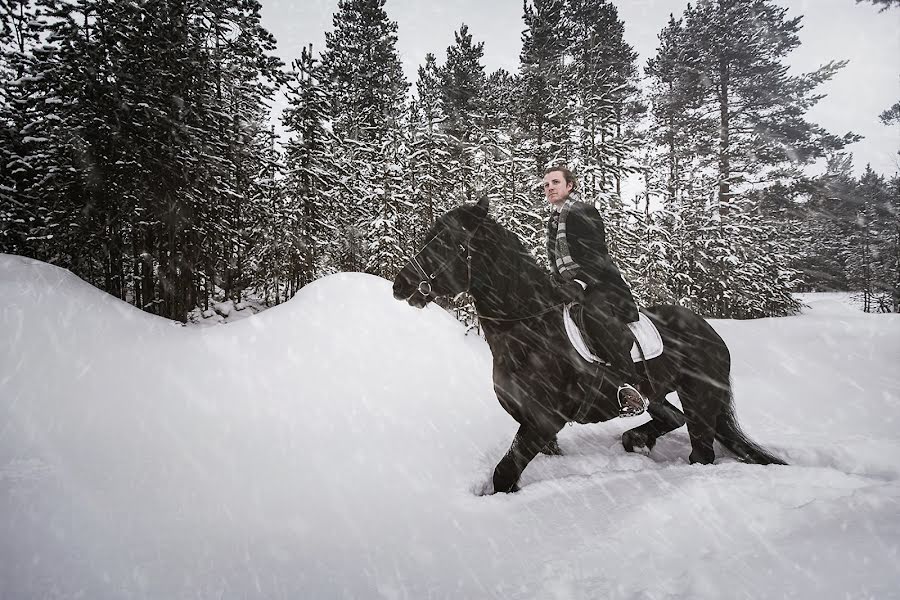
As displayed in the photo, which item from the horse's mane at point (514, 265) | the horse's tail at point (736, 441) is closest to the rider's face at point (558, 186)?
the horse's mane at point (514, 265)

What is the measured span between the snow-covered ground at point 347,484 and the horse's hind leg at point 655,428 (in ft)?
0.68

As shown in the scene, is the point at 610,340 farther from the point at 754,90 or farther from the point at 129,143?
the point at 754,90

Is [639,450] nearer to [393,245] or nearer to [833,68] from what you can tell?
[393,245]

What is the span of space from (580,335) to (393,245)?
1077 centimetres

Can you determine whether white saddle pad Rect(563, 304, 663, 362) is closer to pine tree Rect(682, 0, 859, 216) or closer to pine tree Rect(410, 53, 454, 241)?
pine tree Rect(410, 53, 454, 241)

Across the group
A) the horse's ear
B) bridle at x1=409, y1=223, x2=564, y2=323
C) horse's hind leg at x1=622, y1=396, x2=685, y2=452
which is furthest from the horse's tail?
the horse's ear

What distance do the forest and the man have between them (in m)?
4.50

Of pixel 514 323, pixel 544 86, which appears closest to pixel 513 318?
pixel 514 323

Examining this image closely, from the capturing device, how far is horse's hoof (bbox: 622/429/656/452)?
4.20 metres

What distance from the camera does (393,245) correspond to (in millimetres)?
13391

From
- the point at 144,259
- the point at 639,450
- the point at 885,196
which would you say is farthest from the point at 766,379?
the point at 885,196

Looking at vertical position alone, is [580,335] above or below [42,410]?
above

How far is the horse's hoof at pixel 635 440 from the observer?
4195mm

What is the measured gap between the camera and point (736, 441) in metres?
3.81
